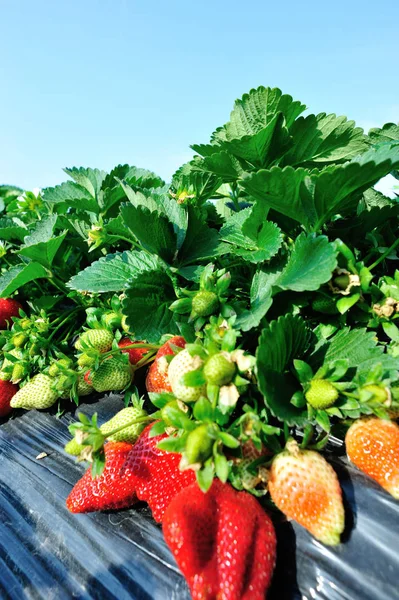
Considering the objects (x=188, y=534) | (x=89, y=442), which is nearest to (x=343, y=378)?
(x=188, y=534)

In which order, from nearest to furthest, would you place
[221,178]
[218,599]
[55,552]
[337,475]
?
[218,599] < [337,475] < [55,552] < [221,178]

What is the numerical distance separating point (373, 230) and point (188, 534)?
83 centimetres

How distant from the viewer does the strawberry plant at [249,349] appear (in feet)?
2.27

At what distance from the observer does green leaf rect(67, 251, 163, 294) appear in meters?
1.06

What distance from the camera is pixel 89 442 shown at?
0.79 meters

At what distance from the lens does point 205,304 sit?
0.90 m

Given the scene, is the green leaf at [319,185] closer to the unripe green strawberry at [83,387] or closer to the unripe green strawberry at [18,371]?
the unripe green strawberry at [83,387]

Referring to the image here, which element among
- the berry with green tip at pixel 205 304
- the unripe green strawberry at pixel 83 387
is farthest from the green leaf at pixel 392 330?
the unripe green strawberry at pixel 83 387

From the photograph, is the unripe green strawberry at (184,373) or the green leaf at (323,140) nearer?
the unripe green strawberry at (184,373)

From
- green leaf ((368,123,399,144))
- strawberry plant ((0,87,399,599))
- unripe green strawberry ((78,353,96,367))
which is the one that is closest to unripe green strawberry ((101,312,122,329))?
strawberry plant ((0,87,399,599))

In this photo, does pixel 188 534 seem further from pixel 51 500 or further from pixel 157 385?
pixel 51 500

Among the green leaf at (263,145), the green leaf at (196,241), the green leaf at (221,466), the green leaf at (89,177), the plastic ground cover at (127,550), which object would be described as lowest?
the plastic ground cover at (127,550)

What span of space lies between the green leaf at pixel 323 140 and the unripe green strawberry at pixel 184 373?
27.0 inches

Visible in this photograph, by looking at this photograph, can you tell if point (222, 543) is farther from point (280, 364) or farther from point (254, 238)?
point (254, 238)
